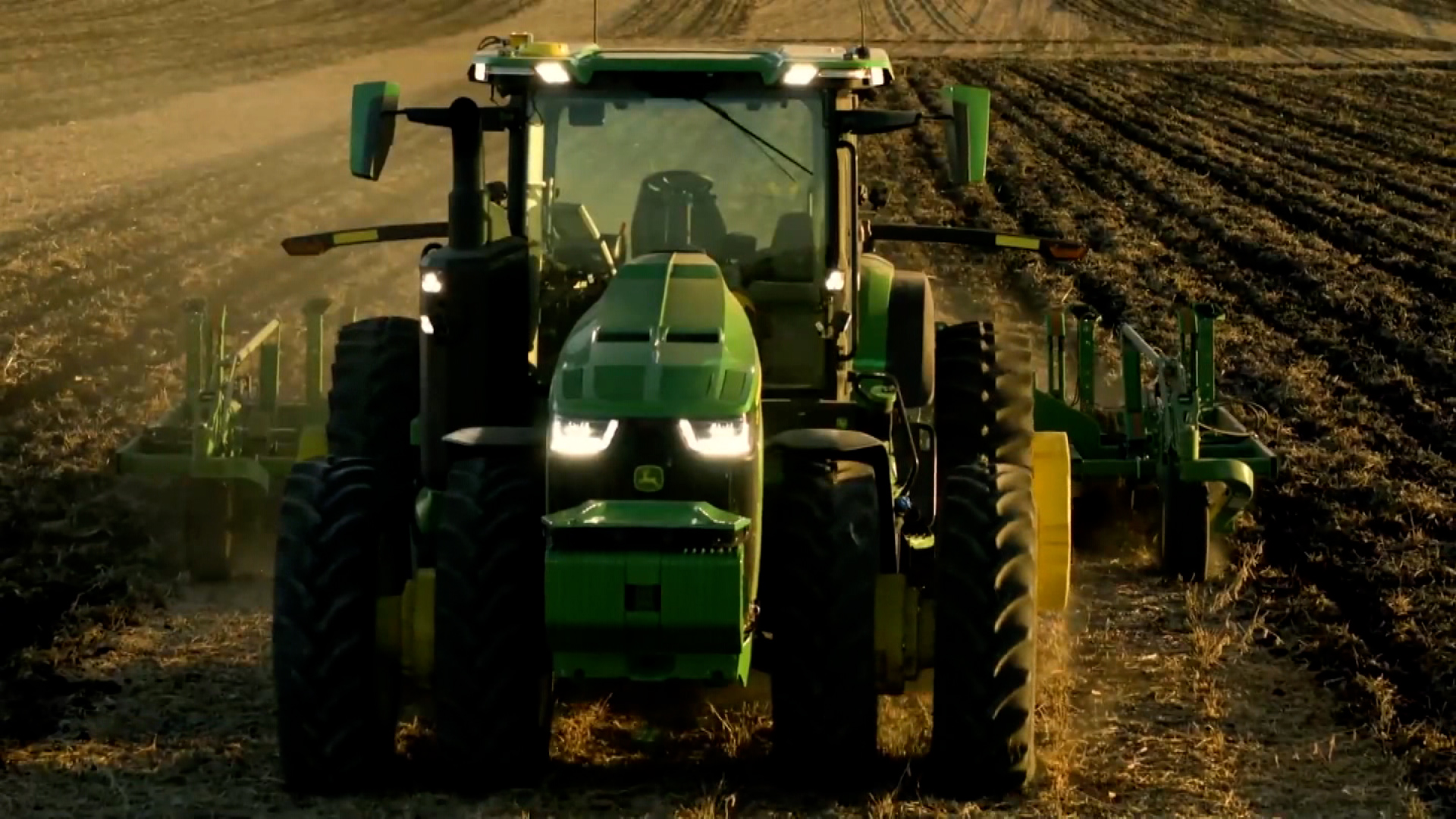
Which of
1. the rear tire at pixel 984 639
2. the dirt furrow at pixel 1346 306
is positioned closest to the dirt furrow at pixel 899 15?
the dirt furrow at pixel 1346 306

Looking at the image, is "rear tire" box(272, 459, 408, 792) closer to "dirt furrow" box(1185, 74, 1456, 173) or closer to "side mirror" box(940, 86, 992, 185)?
"side mirror" box(940, 86, 992, 185)

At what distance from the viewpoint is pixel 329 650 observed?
6398 millimetres

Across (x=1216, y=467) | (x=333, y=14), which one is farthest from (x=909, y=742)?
(x=333, y=14)

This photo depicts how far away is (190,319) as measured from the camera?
9859 millimetres

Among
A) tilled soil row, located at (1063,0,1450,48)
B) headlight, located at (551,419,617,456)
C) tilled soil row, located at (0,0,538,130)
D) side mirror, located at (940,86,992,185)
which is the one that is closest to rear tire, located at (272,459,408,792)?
headlight, located at (551,419,617,456)

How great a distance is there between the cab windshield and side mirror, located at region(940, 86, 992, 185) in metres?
0.46

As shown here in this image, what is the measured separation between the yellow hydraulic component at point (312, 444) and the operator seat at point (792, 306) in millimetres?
2449

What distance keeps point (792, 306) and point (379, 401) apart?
196 centimetres

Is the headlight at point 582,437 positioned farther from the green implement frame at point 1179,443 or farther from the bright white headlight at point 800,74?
the green implement frame at point 1179,443

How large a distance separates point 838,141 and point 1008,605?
1.76 m

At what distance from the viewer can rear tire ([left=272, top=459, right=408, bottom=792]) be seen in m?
6.40

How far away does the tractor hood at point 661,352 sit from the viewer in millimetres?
6160

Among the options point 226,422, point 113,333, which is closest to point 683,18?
point 113,333

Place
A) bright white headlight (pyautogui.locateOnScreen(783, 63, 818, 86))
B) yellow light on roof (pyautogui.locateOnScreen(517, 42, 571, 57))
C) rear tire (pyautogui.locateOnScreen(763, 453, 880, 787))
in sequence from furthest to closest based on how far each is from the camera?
yellow light on roof (pyautogui.locateOnScreen(517, 42, 571, 57)) → bright white headlight (pyautogui.locateOnScreen(783, 63, 818, 86)) → rear tire (pyautogui.locateOnScreen(763, 453, 880, 787))
